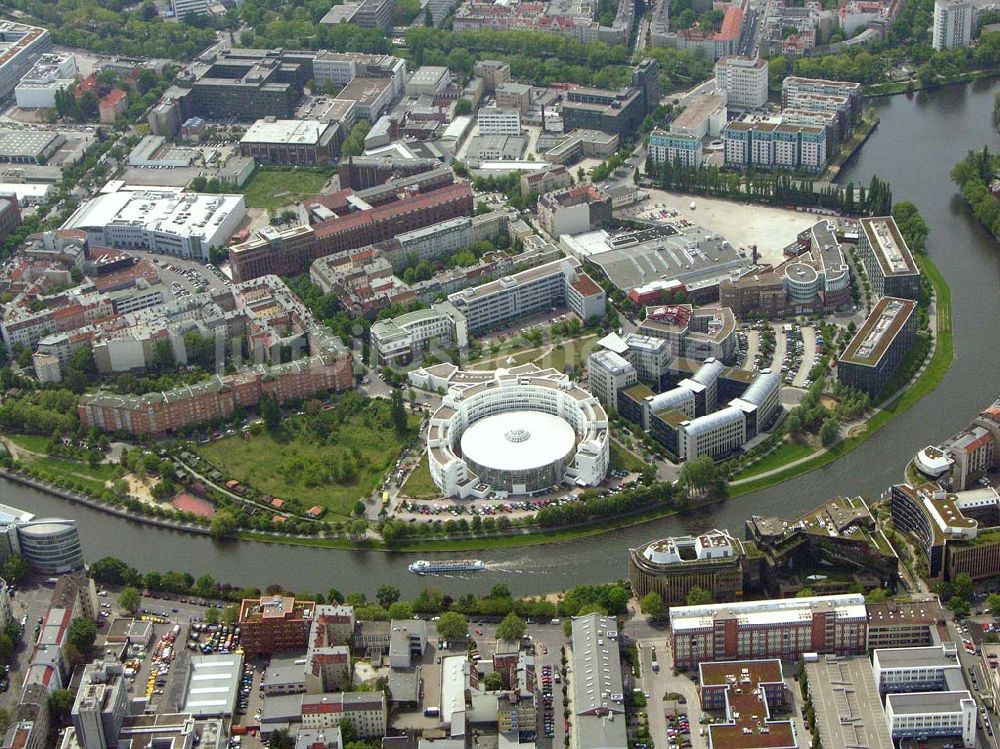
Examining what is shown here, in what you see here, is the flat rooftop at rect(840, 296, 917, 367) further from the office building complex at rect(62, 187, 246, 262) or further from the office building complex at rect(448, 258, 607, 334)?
the office building complex at rect(62, 187, 246, 262)

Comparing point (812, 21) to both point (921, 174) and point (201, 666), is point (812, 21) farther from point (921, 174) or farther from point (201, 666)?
point (201, 666)

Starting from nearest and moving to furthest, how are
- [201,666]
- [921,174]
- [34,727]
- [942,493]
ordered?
[34,727] → [201,666] → [942,493] → [921,174]

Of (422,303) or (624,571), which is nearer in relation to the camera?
(624,571)

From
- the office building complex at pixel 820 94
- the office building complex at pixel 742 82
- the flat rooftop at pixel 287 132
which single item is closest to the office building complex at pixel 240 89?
the flat rooftop at pixel 287 132

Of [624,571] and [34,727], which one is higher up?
[34,727]

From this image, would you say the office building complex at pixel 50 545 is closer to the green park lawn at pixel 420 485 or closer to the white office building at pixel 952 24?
the green park lawn at pixel 420 485

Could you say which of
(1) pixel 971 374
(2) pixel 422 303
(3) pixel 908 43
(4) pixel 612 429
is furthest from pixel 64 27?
(1) pixel 971 374
